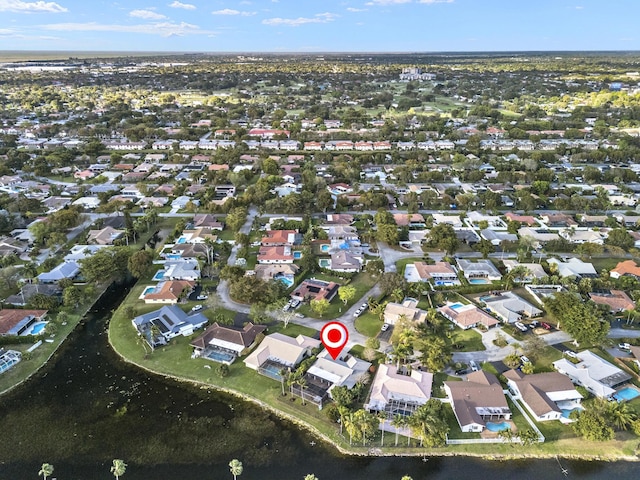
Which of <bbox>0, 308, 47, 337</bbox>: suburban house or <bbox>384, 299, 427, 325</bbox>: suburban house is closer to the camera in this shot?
<bbox>0, 308, 47, 337</bbox>: suburban house

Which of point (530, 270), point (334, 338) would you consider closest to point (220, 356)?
point (334, 338)

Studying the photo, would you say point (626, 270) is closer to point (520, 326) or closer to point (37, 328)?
point (520, 326)

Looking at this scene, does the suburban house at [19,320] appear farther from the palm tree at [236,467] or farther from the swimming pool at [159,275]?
the palm tree at [236,467]

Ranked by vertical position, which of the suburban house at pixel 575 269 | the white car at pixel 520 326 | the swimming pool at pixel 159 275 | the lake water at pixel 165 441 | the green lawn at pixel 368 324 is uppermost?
the suburban house at pixel 575 269

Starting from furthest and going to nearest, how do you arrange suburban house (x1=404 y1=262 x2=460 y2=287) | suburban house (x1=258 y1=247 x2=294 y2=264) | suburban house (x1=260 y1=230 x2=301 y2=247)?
suburban house (x1=260 y1=230 x2=301 y2=247)
suburban house (x1=258 y1=247 x2=294 y2=264)
suburban house (x1=404 y1=262 x2=460 y2=287)

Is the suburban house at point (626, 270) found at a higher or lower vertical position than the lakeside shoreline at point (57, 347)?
higher

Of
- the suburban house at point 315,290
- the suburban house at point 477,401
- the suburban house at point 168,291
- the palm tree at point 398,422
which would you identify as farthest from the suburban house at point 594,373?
the suburban house at point 168,291

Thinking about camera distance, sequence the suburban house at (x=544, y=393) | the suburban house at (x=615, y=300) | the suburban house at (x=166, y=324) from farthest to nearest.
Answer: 1. the suburban house at (x=615, y=300)
2. the suburban house at (x=166, y=324)
3. the suburban house at (x=544, y=393)

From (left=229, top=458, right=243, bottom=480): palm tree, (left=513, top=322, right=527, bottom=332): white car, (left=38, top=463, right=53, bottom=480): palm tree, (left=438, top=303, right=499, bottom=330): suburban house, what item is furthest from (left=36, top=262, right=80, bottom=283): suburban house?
(left=513, top=322, right=527, bottom=332): white car

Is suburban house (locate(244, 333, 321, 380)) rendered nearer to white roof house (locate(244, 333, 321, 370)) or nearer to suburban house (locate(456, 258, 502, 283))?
white roof house (locate(244, 333, 321, 370))
